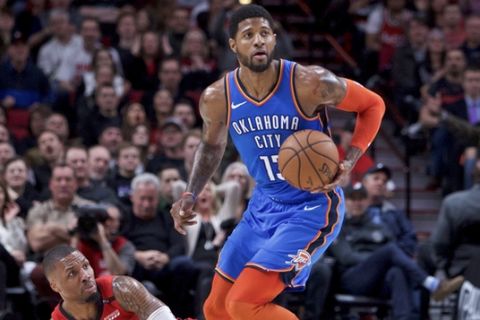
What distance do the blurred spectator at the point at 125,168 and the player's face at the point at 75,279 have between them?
155 inches

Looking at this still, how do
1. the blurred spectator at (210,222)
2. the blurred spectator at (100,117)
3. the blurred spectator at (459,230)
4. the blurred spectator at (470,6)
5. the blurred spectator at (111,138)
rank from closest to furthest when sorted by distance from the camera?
the blurred spectator at (459,230), the blurred spectator at (210,222), the blurred spectator at (111,138), the blurred spectator at (100,117), the blurred spectator at (470,6)

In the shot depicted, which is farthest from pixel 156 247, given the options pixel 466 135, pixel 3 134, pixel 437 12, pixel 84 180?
pixel 437 12

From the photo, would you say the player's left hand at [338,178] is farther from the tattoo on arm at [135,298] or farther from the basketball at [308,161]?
the tattoo on arm at [135,298]

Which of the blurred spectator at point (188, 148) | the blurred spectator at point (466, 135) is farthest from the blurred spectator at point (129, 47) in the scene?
the blurred spectator at point (466, 135)

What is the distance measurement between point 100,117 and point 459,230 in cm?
435

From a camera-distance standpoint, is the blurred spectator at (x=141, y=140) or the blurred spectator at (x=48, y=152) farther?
the blurred spectator at (x=141, y=140)

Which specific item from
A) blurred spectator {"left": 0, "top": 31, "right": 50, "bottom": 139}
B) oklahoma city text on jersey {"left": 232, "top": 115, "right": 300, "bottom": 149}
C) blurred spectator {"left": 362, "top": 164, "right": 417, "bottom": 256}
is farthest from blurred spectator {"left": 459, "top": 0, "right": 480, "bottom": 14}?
oklahoma city text on jersey {"left": 232, "top": 115, "right": 300, "bottom": 149}

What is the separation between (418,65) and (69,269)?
751 cm

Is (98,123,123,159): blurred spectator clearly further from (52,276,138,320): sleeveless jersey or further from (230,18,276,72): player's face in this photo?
(230,18,276,72): player's face

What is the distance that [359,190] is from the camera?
9320 millimetres

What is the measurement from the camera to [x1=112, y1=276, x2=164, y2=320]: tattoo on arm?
5.98m

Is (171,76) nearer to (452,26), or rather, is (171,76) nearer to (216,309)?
(452,26)

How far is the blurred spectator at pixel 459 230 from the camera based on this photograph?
865 centimetres

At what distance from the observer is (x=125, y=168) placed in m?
10.3
